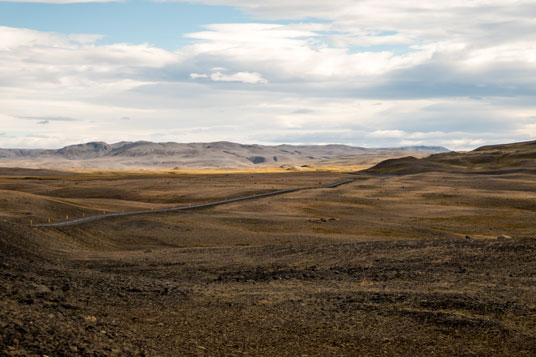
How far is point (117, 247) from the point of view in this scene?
135ft

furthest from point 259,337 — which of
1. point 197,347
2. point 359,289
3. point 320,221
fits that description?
point 320,221

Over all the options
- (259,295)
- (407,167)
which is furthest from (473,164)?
(259,295)

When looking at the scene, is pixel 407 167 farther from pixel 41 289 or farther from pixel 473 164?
pixel 41 289

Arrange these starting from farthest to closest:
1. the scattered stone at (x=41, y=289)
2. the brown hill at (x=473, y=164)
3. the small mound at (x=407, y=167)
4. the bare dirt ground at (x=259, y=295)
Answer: the small mound at (x=407, y=167) → the brown hill at (x=473, y=164) → the scattered stone at (x=41, y=289) → the bare dirt ground at (x=259, y=295)

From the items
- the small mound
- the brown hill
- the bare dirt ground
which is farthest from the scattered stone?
the small mound

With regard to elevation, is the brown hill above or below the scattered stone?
above

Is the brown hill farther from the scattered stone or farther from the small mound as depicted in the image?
the scattered stone

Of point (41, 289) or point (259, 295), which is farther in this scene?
point (259, 295)

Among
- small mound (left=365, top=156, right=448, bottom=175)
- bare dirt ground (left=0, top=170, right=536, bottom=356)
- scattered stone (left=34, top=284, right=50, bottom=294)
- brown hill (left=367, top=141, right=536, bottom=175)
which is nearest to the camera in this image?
bare dirt ground (left=0, top=170, right=536, bottom=356)

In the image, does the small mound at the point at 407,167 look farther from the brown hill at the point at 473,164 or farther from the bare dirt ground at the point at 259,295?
the bare dirt ground at the point at 259,295

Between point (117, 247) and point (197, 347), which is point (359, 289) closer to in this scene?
point (197, 347)

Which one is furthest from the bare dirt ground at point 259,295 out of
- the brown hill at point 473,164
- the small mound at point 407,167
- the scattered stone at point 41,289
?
the small mound at point 407,167

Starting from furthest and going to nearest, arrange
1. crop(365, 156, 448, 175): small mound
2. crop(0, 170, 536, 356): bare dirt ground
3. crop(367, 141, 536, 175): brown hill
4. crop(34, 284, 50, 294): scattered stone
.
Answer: crop(365, 156, 448, 175): small mound → crop(367, 141, 536, 175): brown hill → crop(34, 284, 50, 294): scattered stone → crop(0, 170, 536, 356): bare dirt ground

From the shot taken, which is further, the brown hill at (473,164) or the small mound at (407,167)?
the small mound at (407,167)
